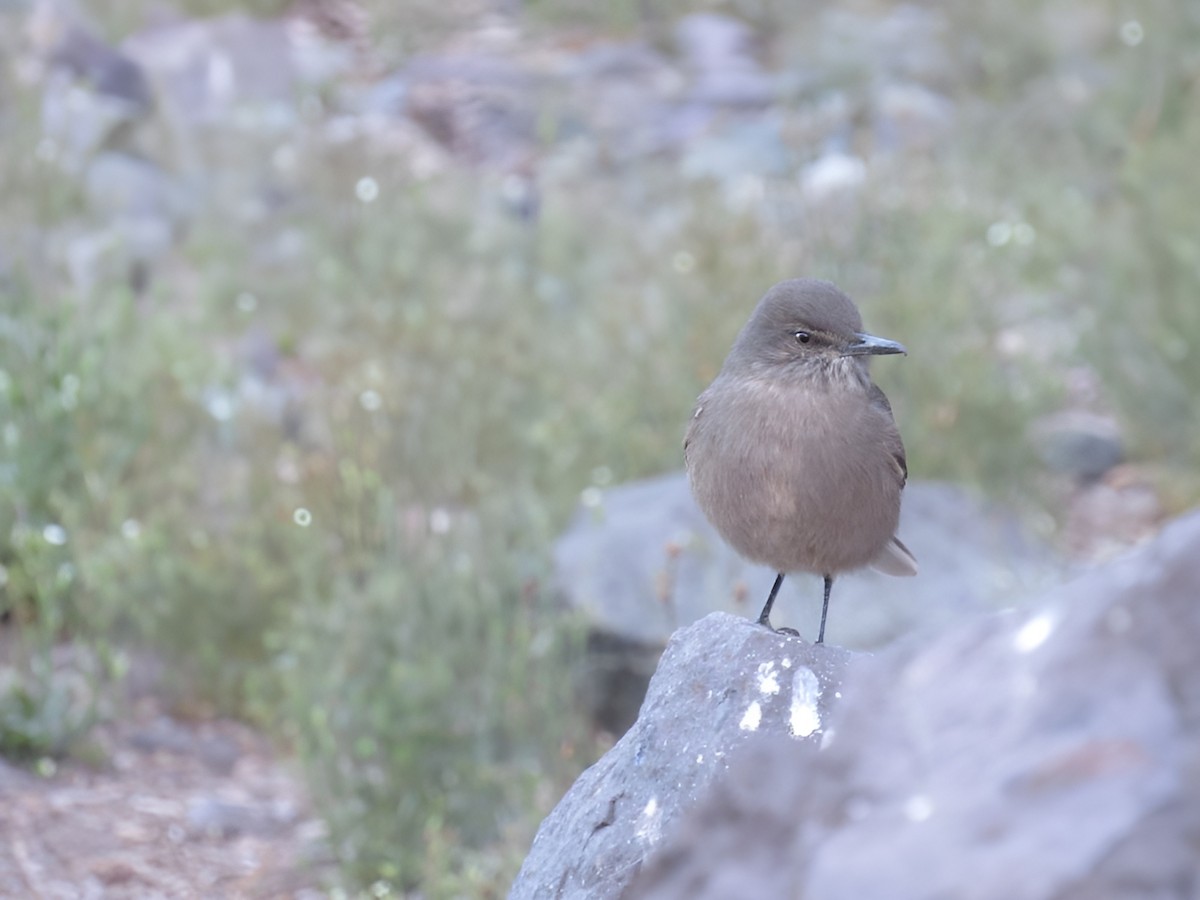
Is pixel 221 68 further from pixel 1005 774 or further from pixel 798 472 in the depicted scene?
pixel 1005 774

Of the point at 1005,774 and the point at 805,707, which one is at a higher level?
the point at 1005,774

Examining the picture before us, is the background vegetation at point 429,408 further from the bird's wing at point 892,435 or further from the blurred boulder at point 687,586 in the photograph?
the bird's wing at point 892,435

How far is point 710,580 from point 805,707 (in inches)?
99.7

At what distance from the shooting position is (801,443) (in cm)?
343

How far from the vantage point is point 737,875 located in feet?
5.65

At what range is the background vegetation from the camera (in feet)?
15.4

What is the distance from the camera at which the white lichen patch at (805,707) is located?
2684 millimetres

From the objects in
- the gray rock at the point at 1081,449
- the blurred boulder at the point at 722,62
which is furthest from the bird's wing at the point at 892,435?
the blurred boulder at the point at 722,62

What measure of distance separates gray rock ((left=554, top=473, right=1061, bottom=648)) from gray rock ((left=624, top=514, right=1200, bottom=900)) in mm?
3120

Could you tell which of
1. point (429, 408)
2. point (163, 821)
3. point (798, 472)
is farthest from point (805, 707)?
point (429, 408)

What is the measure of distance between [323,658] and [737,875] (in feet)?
10.7

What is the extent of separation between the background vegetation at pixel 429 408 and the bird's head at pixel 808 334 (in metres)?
1.36

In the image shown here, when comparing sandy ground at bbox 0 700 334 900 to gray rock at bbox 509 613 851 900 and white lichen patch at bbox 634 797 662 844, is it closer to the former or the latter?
gray rock at bbox 509 613 851 900

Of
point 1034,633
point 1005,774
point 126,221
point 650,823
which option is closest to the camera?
point 1005,774
